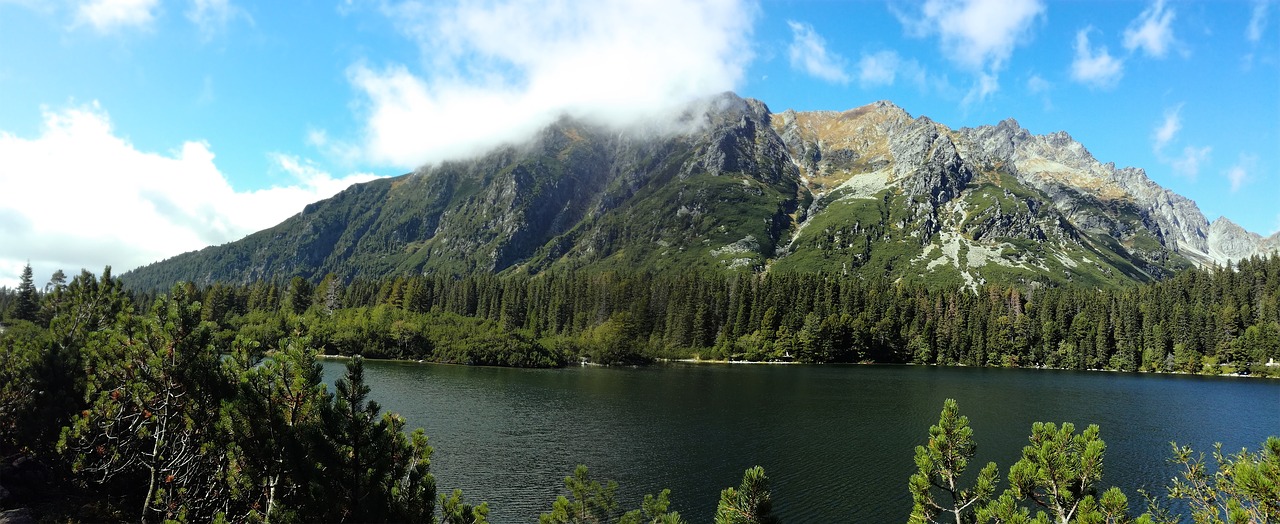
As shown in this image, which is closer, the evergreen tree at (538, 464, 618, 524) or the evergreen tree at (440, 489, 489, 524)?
the evergreen tree at (440, 489, 489, 524)

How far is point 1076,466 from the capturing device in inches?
563

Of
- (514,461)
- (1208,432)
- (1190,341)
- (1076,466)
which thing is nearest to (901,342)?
(1190,341)

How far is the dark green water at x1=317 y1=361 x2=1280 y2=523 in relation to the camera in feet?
145

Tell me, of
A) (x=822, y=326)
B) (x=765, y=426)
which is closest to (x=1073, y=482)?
(x=765, y=426)

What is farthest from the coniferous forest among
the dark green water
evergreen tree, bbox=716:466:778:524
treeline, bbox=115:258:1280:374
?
treeline, bbox=115:258:1280:374

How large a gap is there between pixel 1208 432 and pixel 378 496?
301 feet

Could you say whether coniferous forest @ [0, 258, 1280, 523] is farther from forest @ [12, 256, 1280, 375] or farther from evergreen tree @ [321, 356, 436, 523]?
forest @ [12, 256, 1280, 375]

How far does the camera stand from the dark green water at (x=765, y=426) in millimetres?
44219

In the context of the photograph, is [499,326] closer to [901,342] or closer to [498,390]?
[498,390]

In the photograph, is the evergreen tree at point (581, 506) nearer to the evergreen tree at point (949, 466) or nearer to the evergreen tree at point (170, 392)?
the evergreen tree at point (949, 466)

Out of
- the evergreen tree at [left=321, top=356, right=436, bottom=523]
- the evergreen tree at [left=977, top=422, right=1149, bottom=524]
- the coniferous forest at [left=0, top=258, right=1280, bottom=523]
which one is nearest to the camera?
the evergreen tree at [left=977, top=422, right=1149, bottom=524]

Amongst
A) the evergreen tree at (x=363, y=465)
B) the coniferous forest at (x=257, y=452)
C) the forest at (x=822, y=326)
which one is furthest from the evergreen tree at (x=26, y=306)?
the evergreen tree at (x=363, y=465)

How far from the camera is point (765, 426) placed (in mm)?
67625

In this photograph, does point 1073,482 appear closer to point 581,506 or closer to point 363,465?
point 581,506
